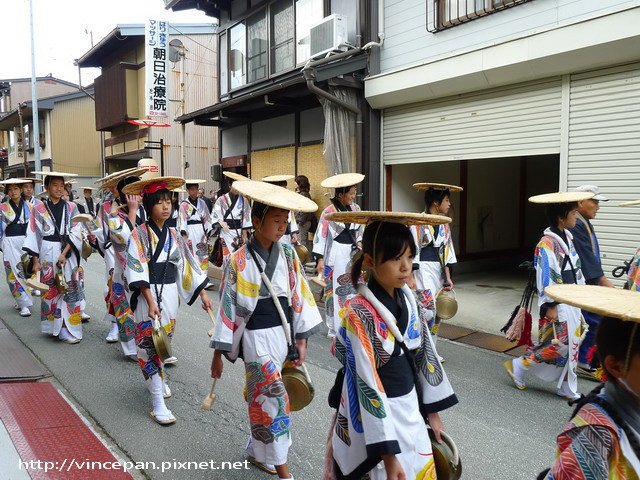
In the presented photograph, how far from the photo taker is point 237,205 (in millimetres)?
10180

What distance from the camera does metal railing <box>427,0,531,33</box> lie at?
829cm

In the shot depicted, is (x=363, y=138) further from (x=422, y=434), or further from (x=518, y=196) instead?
(x=422, y=434)

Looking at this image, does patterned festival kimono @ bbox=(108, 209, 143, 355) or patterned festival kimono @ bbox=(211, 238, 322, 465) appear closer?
patterned festival kimono @ bbox=(211, 238, 322, 465)

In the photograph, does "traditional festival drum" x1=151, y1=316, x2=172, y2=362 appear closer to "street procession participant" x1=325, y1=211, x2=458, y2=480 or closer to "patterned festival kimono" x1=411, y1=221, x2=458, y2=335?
"street procession participant" x1=325, y1=211, x2=458, y2=480

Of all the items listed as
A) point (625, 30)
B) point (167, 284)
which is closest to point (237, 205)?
point (167, 284)

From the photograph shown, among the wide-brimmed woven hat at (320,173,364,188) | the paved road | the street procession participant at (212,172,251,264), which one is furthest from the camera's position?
the street procession participant at (212,172,251,264)

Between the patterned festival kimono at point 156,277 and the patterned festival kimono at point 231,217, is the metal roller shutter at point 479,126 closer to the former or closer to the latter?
the patterned festival kimono at point 231,217

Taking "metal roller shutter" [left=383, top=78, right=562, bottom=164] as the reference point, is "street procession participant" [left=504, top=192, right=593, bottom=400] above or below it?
below

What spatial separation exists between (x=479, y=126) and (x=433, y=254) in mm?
3554

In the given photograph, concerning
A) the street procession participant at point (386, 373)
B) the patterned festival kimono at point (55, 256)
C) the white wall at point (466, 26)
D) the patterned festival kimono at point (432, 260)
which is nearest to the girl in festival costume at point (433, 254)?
the patterned festival kimono at point (432, 260)

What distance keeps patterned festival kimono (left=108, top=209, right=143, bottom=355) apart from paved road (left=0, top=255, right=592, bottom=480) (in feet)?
1.14

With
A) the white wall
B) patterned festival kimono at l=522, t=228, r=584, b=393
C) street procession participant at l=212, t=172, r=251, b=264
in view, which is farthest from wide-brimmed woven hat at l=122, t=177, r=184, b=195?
the white wall

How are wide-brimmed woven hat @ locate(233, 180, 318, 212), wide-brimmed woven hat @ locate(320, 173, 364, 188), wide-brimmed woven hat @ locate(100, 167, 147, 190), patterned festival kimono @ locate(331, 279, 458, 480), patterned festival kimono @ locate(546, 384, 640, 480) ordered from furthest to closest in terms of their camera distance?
1. wide-brimmed woven hat @ locate(320, 173, 364, 188)
2. wide-brimmed woven hat @ locate(100, 167, 147, 190)
3. wide-brimmed woven hat @ locate(233, 180, 318, 212)
4. patterned festival kimono @ locate(331, 279, 458, 480)
5. patterned festival kimono @ locate(546, 384, 640, 480)

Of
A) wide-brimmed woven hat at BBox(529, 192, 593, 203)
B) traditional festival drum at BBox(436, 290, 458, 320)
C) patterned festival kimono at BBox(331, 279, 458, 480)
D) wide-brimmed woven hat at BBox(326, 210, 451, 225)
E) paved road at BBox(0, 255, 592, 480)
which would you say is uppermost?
wide-brimmed woven hat at BBox(529, 192, 593, 203)
